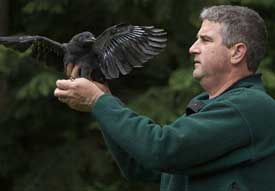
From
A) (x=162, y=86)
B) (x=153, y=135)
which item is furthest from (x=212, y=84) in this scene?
(x=162, y=86)

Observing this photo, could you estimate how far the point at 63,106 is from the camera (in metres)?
6.48

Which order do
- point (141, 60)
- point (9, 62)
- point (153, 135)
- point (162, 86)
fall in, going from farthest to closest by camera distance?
1. point (162, 86)
2. point (9, 62)
3. point (141, 60)
4. point (153, 135)

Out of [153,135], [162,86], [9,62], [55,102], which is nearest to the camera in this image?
[153,135]

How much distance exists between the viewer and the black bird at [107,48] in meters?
2.47

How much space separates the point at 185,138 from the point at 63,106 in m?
4.17

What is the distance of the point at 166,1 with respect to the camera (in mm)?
5504

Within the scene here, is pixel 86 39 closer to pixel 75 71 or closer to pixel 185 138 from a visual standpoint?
pixel 75 71

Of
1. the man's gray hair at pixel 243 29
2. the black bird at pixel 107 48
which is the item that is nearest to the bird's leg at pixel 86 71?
the black bird at pixel 107 48

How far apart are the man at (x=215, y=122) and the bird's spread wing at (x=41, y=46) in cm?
11

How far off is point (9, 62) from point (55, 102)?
39.4 inches

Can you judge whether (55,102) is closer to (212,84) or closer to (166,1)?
(166,1)

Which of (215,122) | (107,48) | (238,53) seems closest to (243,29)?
(238,53)

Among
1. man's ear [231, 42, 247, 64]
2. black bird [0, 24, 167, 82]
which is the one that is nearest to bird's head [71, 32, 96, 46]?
black bird [0, 24, 167, 82]

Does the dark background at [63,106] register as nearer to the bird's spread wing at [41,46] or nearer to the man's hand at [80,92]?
the bird's spread wing at [41,46]
